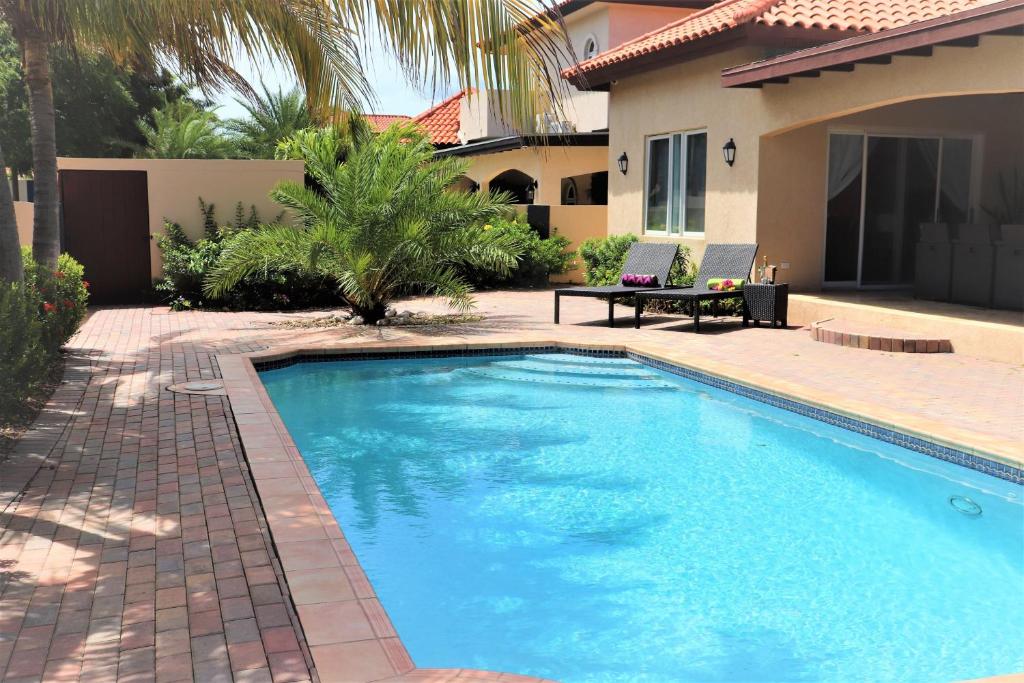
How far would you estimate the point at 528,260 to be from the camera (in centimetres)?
1917

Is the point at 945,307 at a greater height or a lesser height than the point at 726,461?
Answer: greater

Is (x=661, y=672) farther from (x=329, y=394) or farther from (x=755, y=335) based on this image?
(x=755, y=335)

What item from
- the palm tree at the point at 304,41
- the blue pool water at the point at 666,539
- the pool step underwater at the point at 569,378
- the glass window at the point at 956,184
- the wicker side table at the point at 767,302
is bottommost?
the blue pool water at the point at 666,539

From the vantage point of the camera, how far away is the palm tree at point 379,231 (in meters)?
12.6

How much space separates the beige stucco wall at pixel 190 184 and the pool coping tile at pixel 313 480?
6502mm

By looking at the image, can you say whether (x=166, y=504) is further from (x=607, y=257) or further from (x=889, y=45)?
(x=607, y=257)

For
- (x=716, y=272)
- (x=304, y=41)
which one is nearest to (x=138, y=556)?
(x=304, y=41)

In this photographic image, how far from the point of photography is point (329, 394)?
32.8 feet

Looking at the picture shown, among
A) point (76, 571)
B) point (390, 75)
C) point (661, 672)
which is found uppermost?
point (390, 75)

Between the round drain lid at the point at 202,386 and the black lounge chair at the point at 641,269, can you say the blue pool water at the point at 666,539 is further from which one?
the black lounge chair at the point at 641,269

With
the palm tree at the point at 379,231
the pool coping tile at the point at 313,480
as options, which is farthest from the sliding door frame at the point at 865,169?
the palm tree at the point at 379,231

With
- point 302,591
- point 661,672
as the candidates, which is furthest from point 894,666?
point 302,591

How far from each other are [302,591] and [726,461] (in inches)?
180

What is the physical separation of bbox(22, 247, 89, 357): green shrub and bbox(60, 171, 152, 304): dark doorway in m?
5.80
